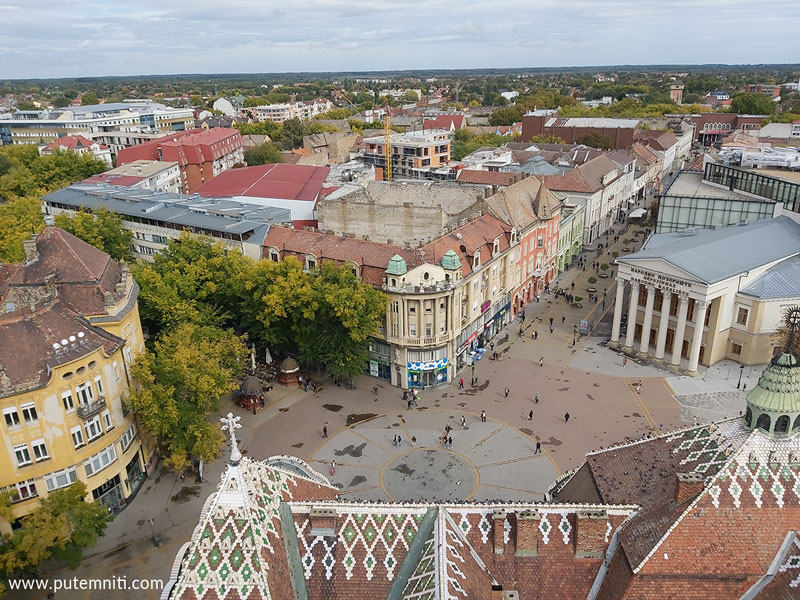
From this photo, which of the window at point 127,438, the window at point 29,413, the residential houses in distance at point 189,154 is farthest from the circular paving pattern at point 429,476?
the residential houses in distance at point 189,154

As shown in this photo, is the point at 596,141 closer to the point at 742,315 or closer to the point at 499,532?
the point at 742,315

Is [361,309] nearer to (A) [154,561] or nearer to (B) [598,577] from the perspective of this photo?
(A) [154,561]

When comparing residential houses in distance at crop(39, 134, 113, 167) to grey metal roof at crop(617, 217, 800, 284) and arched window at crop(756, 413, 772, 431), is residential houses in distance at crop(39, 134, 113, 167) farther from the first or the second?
arched window at crop(756, 413, 772, 431)

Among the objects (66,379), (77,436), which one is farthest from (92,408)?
(66,379)

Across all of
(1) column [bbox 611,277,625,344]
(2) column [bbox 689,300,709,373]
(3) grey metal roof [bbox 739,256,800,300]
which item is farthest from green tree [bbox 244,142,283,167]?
(3) grey metal roof [bbox 739,256,800,300]

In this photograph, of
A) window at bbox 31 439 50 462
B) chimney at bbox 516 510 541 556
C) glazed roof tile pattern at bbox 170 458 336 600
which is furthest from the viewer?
window at bbox 31 439 50 462

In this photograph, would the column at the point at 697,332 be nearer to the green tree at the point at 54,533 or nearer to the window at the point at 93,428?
the window at the point at 93,428
